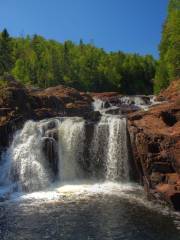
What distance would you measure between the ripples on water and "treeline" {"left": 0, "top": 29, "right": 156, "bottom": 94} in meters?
65.3

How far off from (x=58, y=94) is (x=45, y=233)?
33.3 meters

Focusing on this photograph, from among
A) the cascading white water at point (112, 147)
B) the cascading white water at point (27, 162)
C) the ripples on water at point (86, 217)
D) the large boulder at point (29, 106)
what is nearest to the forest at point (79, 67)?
the large boulder at point (29, 106)

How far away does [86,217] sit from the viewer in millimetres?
26891

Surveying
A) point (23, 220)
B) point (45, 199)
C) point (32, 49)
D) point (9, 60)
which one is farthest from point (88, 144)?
point (32, 49)

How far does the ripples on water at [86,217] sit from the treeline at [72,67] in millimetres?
65263

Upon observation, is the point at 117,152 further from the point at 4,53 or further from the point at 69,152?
the point at 4,53

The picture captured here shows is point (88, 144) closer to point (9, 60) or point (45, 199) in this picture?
point (45, 199)

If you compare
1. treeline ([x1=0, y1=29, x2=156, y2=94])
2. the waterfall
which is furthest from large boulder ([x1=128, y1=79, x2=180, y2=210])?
treeline ([x1=0, y1=29, x2=156, y2=94])

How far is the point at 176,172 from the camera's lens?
102ft

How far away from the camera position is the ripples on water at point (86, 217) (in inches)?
937

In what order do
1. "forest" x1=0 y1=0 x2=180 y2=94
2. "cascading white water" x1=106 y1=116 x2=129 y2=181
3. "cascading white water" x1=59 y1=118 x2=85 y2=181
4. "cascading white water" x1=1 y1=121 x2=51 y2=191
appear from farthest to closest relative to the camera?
"forest" x1=0 y1=0 x2=180 y2=94
"cascading white water" x1=59 y1=118 x2=85 y2=181
"cascading white water" x1=106 y1=116 x2=129 y2=181
"cascading white water" x1=1 y1=121 x2=51 y2=191

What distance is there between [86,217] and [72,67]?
81908mm

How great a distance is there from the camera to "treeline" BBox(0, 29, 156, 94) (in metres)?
99.5

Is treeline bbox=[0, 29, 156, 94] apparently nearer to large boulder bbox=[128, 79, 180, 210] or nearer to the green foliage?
the green foliage
